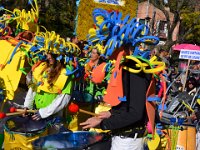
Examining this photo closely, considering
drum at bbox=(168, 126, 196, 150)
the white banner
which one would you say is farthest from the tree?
drum at bbox=(168, 126, 196, 150)

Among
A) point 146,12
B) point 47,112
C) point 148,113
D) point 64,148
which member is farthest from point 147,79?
point 146,12

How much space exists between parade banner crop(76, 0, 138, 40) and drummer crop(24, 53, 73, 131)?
3.69 m

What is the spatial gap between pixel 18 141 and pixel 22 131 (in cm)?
11

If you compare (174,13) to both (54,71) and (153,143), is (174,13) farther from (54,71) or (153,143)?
(153,143)

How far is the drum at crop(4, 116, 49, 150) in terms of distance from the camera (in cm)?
405

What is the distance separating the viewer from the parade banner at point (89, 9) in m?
8.50

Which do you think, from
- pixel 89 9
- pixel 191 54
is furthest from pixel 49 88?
pixel 191 54

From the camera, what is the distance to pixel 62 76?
14.4ft

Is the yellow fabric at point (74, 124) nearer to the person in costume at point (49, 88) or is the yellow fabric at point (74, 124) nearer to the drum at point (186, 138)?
the person in costume at point (49, 88)

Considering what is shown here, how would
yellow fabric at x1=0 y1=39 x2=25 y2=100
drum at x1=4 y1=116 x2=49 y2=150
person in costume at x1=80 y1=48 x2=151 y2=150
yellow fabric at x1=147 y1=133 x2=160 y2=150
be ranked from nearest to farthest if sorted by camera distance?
person in costume at x1=80 y1=48 x2=151 y2=150 < yellow fabric at x1=147 y1=133 x2=160 y2=150 < drum at x1=4 y1=116 x2=49 y2=150 < yellow fabric at x1=0 y1=39 x2=25 y2=100

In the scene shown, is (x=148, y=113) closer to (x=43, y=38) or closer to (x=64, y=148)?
(x=64, y=148)

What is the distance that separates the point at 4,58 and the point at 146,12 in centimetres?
3120

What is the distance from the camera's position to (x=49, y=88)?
14.5ft

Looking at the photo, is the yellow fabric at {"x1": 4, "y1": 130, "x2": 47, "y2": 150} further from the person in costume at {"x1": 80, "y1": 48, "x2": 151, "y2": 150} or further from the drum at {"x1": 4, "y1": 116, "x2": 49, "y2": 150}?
the person in costume at {"x1": 80, "y1": 48, "x2": 151, "y2": 150}
